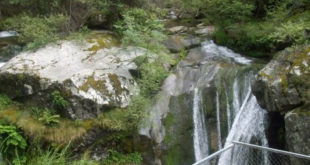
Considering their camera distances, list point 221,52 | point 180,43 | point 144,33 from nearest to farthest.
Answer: point 144,33
point 221,52
point 180,43

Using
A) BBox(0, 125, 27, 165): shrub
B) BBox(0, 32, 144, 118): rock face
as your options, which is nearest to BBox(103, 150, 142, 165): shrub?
BBox(0, 32, 144, 118): rock face

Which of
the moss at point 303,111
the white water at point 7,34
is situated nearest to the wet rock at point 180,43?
the moss at point 303,111

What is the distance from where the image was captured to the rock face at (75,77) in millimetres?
6770

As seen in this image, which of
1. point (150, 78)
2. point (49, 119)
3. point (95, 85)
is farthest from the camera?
point (150, 78)

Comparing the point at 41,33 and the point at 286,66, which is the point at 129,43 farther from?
the point at 286,66

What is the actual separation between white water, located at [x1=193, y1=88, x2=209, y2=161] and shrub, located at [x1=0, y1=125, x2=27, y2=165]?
353 cm

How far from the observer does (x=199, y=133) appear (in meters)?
7.07

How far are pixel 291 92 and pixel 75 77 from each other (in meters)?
4.34

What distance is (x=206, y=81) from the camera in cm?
742

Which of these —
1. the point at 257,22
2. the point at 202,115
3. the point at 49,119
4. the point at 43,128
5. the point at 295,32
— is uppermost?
the point at 257,22

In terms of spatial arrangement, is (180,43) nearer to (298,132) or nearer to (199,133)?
(199,133)

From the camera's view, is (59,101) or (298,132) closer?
(298,132)

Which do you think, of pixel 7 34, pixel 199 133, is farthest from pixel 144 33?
pixel 7 34

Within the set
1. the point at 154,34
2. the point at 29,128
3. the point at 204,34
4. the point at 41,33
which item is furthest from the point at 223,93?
the point at 41,33
